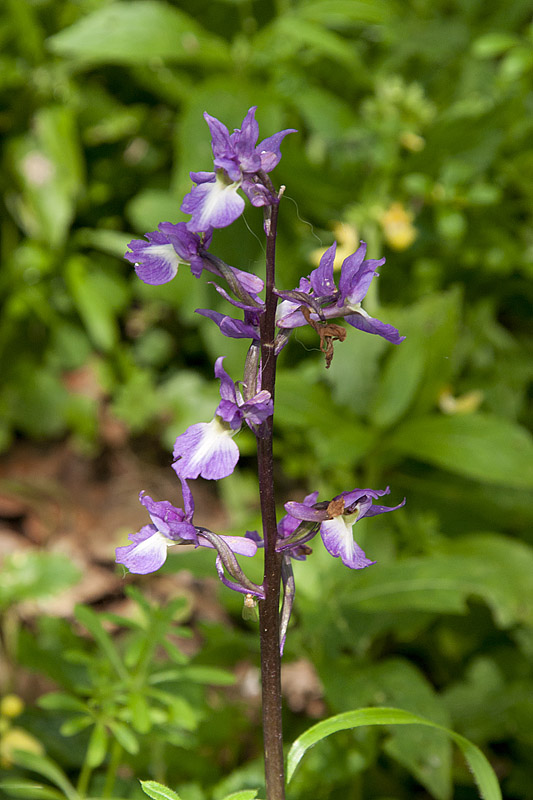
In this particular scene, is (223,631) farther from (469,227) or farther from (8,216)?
(8,216)

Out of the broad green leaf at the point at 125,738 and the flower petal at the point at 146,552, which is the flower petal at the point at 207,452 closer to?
the flower petal at the point at 146,552

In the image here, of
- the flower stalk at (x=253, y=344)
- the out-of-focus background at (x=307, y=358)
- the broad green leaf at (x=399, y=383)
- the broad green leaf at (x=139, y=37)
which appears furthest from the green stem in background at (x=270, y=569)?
the broad green leaf at (x=139, y=37)

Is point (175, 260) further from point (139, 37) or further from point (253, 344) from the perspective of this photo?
point (139, 37)

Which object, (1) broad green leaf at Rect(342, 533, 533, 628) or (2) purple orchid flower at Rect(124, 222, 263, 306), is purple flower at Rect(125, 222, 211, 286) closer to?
(2) purple orchid flower at Rect(124, 222, 263, 306)

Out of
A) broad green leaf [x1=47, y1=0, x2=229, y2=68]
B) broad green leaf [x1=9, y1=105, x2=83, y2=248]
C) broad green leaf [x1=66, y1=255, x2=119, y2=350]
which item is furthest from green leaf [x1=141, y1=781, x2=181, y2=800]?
broad green leaf [x1=9, y1=105, x2=83, y2=248]

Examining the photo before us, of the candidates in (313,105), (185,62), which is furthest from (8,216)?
(313,105)

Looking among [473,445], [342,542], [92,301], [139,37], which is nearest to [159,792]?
[342,542]
